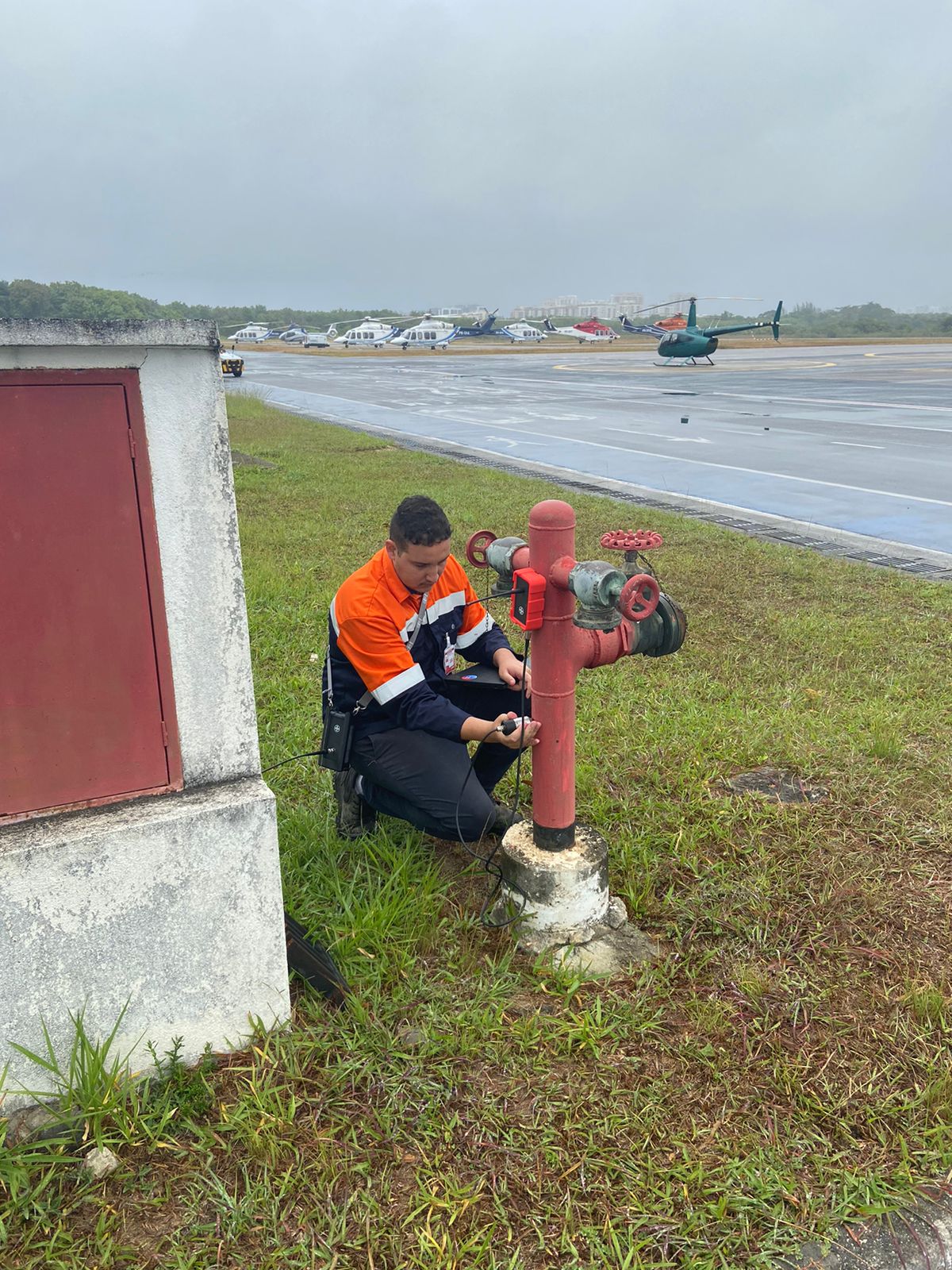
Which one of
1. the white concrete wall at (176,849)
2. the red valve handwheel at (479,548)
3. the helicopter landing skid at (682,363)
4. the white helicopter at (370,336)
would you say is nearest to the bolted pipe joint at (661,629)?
the red valve handwheel at (479,548)

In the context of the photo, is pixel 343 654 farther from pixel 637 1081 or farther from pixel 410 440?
pixel 410 440

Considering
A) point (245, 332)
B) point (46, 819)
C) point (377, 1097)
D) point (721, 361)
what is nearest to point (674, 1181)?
point (377, 1097)

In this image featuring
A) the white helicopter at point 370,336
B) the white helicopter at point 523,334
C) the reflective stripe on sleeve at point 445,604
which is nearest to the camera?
the reflective stripe on sleeve at point 445,604

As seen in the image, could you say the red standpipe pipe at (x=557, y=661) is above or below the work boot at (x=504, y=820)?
above

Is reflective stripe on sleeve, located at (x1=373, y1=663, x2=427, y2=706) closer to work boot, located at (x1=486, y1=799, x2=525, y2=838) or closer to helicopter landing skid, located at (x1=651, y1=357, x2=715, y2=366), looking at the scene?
work boot, located at (x1=486, y1=799, x2=525, y2=838)

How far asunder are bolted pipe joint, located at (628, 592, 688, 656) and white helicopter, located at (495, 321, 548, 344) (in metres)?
66.2

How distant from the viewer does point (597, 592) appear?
2244 mm

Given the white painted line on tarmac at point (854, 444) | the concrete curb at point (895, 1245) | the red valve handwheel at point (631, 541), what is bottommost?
the concrete curb at point (895, 1245)

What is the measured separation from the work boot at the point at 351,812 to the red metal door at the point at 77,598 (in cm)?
102

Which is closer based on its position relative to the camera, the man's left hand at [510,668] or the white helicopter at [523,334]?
the man's left hand at [510,668]

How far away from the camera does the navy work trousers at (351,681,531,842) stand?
9.07 feet

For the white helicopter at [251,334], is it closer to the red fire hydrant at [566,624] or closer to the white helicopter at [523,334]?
the white helicopter at [523,334]

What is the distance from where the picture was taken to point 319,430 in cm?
1667

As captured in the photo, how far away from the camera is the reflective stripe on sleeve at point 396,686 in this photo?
265 centimetres
